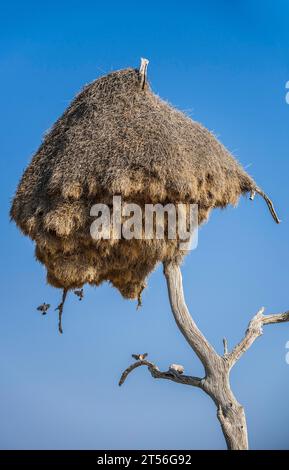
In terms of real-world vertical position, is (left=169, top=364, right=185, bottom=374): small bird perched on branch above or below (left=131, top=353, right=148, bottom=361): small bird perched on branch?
below

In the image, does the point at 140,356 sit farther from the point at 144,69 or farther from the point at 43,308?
the point at 144,69

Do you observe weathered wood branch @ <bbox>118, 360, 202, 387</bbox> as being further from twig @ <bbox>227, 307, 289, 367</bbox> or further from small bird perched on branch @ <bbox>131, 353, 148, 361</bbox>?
twig @ <bbox>227, 307, 289, 367</bbox>

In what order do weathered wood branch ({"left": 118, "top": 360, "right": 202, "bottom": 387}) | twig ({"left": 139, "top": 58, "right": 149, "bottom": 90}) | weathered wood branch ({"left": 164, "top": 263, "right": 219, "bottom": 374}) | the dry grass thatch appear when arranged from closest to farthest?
the dry grass thatch → weathered wood branch ({"left": 164, "top": 263, "right": 219, "bottom": 374}) → weathered wood branch ({"left": 118, "top": 360, "right": 202, "bottom": 387}) → twig ({"left": 139, "top": 58, "right": 149, "bottom": 90})

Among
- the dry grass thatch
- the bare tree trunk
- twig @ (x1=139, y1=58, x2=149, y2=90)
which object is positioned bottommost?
the bare tree trunk

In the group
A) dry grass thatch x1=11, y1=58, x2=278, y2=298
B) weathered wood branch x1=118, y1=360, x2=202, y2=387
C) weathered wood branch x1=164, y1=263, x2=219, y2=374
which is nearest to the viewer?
dry grass thatch x1=11, y1=58, x2=278, y2=298

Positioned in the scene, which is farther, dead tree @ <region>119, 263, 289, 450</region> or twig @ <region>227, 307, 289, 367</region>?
twig @ <region>227, 307, 289, 367</region>

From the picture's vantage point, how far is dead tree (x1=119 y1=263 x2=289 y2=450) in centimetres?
1201

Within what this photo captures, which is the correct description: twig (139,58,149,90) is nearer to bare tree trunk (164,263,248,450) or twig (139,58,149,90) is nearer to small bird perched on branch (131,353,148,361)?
bare tree trunk (164,263,248,450)

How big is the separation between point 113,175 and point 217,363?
3990 millimetres

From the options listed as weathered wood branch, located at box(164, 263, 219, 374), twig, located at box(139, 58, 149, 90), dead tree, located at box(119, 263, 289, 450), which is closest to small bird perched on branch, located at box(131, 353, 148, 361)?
dead tree, located at box(119, 263, 289, 450)

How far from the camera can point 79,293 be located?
14547 millimetres

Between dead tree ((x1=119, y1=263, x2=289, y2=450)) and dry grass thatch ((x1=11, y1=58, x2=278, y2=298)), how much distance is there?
865mm

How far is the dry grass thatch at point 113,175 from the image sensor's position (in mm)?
11938

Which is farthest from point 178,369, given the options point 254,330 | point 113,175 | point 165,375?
point 113,175
